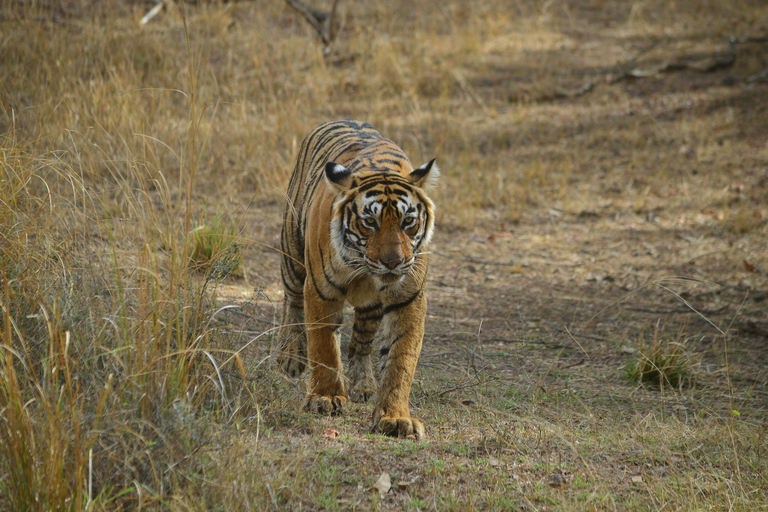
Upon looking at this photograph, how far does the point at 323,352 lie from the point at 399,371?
434 mm

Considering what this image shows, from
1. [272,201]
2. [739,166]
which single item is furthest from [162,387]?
[739,166]

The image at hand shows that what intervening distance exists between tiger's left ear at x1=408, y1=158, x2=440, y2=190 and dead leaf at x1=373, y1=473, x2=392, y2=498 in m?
1.51

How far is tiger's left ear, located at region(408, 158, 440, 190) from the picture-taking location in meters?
3.33

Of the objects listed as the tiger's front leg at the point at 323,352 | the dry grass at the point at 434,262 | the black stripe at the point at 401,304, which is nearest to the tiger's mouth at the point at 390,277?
the black stripe at the point at 401,304

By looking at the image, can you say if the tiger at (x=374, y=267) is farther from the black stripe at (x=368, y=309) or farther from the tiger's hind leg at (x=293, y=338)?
the tiger's hind leg at (x=293, y=338)

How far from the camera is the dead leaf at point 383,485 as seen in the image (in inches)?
99.2

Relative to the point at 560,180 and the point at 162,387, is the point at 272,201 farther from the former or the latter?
the point at 162,387

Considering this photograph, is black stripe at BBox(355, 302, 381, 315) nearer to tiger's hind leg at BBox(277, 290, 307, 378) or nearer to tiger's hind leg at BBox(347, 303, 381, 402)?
tiger's hind leg at BBox(347, 303, 381, 402)

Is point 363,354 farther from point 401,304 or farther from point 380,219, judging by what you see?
point 380,219

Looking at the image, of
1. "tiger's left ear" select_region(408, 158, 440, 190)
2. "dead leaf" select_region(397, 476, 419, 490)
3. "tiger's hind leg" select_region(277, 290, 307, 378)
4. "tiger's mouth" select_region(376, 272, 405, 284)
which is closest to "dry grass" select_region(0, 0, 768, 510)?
"dead leaf" select_region(397, 476, 419, 490)

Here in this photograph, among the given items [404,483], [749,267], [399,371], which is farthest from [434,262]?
[404,483]

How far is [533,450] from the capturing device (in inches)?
119

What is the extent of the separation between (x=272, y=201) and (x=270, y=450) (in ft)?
16.6

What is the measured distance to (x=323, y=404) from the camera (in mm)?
3309
